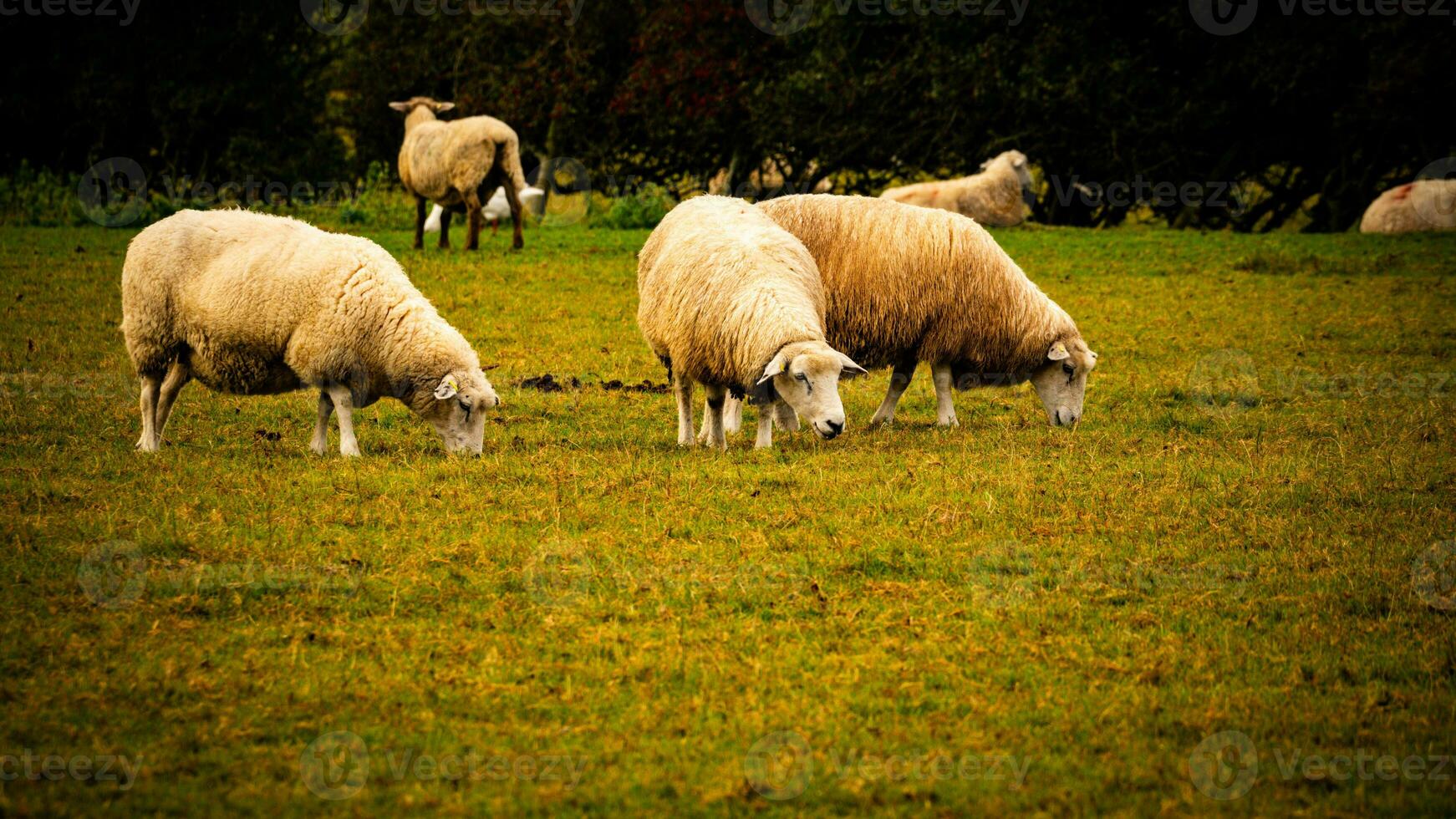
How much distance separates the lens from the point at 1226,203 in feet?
105

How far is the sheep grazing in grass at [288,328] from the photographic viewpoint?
9.62m

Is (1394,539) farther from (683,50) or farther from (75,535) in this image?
(683,50)

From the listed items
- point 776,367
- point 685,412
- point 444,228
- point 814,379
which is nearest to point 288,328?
point 685,412

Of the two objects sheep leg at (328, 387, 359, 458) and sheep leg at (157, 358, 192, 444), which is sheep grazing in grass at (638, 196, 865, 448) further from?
sheep leg at (157, 358, 192, 444)

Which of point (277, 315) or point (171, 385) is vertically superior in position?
point (277, 315)

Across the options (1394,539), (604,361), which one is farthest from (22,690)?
(604,361)

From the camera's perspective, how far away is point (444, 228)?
820 inches

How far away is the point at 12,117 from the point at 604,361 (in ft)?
67.1

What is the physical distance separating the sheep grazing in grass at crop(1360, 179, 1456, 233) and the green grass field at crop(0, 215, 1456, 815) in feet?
48.2

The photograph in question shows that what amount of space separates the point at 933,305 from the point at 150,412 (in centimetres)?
600

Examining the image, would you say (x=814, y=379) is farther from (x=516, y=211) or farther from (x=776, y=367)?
(x=516, y=211)

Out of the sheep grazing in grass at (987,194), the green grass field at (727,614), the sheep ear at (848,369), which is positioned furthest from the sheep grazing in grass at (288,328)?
the sheep grazing in grass at (987,194)

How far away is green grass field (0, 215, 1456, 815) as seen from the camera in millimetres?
4875

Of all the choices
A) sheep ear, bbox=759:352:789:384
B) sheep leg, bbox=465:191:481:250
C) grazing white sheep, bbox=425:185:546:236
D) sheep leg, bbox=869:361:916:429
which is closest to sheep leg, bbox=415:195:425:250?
sheep leg, bbox=465:191:481:250
